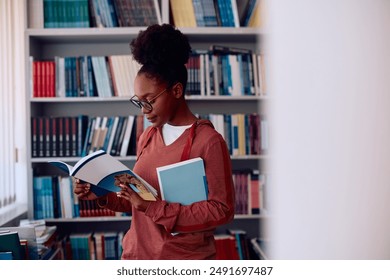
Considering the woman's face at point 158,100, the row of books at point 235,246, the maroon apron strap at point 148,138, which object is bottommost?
the row of books at point 235,246

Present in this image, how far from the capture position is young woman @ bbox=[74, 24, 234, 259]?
1032 millimetres

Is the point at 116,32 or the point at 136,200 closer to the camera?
the point at 136,200

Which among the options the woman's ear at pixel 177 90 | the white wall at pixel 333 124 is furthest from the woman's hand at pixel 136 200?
the white wall at pixel 333 124

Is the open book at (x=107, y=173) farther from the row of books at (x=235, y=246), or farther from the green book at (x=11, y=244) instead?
the row of books at (x=235, y=246)

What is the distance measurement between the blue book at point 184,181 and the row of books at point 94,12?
149cm

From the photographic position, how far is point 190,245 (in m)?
1.04

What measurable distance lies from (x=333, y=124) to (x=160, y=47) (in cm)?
75

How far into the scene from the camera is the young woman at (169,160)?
1032mm

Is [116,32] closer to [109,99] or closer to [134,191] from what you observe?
[109,99]

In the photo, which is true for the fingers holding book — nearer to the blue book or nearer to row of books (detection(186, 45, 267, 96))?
the blue book

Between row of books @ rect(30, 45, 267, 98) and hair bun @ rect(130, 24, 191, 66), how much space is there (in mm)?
1248

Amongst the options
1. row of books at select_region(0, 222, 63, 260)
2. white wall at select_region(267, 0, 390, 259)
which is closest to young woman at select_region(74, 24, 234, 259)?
row of books at select_region(0, 222, 63, 260)

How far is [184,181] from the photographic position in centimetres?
105

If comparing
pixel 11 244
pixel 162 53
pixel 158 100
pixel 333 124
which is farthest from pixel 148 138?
pixel 333 124
